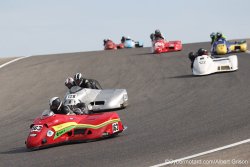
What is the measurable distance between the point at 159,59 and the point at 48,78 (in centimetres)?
552

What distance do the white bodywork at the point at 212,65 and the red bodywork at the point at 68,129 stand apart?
35.1 ft

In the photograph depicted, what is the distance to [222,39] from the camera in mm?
29547

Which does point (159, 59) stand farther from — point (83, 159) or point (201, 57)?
point (83, 159)

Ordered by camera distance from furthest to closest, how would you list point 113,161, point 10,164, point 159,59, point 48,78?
point 159,59
point 48,78
point 10,164
point 113,161

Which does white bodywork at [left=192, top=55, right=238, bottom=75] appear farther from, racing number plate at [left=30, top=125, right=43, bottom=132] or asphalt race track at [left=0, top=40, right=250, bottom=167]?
racing number plate at [left=30, top=125, right=43, bottom=132]

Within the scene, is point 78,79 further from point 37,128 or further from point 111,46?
point 111,46

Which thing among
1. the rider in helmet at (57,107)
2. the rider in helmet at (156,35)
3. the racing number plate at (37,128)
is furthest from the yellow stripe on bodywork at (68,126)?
the rider in helmet at (156,35)

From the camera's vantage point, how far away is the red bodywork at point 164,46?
3375 centimetres

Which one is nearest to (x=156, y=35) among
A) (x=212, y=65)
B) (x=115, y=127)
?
(x=212, y=65)

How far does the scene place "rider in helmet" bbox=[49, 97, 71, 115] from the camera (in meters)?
12.9

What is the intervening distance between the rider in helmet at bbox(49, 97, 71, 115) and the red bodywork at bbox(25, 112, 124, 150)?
281 mm

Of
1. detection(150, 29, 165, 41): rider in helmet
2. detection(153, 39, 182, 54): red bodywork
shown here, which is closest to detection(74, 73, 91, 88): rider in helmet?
detection(150, 29, 165, 41): rider in helmet

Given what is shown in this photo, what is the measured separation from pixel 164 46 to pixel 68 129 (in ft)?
71.5

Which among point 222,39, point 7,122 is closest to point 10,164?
point 7,122
